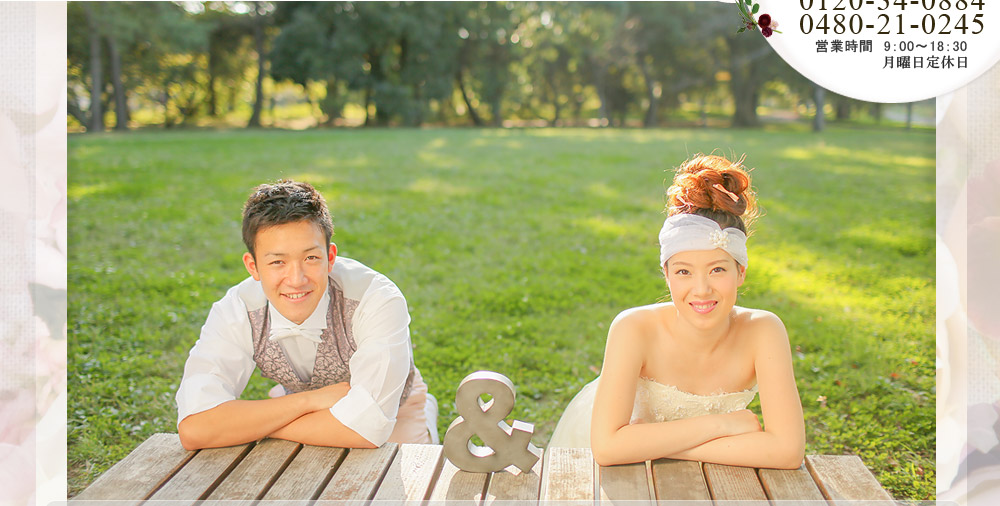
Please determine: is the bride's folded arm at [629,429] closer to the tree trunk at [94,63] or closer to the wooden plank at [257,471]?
the wooden plank at [257,471]

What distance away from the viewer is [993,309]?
107 inches

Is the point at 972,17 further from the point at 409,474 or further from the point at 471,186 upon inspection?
the point at 471,186

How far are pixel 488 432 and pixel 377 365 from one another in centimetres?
55

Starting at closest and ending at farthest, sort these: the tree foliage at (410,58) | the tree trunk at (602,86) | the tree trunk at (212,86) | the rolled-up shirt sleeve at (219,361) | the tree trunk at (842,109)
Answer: the rolled-up shirt sleeve at (219,361) → the tree foliage at (410,58) → the tree trunk at (212,86) → the tree trunk at (602,86) → the tree trunk at (842,109)

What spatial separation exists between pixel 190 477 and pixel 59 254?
109 centimetres

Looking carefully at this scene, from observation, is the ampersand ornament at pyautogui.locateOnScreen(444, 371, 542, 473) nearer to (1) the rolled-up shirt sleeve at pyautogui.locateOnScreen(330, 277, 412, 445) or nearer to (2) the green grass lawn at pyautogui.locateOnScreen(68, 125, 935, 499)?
(1) the rolled-up shirt sleeve at pyautogui.locateOnScreen(330, 277, 412, 445)

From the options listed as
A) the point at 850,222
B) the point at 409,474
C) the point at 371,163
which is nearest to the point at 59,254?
the point at 409,474

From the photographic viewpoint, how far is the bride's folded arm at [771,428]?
94.7 inches

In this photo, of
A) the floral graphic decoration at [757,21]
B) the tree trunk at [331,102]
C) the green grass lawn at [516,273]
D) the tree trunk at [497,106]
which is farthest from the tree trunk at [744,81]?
the floral graphic decoration at [757,21]

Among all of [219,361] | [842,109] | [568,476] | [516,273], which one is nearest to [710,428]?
[568,476]

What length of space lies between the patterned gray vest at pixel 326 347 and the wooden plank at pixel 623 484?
1122 millimetres

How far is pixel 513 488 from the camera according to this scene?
7.66 ft

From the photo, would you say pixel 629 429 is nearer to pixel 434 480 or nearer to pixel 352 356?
pixel 434 480

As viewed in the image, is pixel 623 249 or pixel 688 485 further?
pixel 623 249
